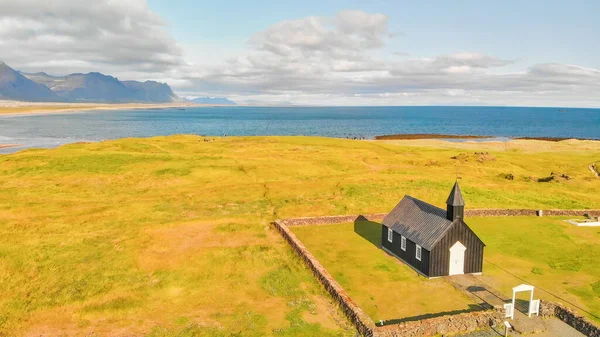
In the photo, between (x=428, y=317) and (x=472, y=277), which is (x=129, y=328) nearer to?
(x=428, y=317)

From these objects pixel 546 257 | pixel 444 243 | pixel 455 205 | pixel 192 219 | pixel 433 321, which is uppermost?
pixel 455 205

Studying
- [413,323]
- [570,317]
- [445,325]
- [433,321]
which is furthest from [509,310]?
[413,323]

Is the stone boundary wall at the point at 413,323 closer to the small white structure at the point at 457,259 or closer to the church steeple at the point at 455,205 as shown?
the small white structure at the point at 457,259

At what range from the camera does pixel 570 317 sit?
87.4 ft

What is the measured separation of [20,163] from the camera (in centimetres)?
7656

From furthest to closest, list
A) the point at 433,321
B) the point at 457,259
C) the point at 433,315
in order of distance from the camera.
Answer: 1. the point at 457,259
2. the point at 433,315
3. the point at 433,321

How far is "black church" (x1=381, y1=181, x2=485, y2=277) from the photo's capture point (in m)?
34.1

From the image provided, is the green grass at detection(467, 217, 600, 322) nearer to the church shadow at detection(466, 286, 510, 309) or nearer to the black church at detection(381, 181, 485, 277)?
the church shadow at detection(466, 286, 510, 309)

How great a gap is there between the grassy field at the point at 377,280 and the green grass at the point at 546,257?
5.43 metres

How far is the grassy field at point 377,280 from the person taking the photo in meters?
28.8

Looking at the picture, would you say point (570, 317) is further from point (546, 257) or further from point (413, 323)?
point (546, 257)

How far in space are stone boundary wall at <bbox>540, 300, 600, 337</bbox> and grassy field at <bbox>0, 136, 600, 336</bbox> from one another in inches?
552

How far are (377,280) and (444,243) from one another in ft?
21.4

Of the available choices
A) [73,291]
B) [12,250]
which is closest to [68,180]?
[12,250]
